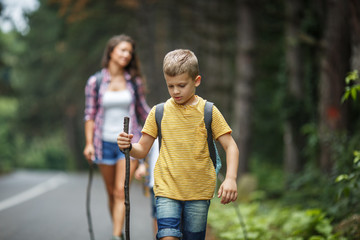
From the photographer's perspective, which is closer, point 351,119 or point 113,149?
point 113,149

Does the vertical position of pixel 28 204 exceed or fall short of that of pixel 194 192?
it falls short

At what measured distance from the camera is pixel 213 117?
3.58 meters

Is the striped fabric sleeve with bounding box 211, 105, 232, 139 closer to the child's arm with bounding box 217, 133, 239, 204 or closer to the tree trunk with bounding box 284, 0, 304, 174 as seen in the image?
the child's arm with bounding box 217, 133, 239, 204

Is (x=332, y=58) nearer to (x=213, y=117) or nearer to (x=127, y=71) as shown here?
(x=127, y=71)

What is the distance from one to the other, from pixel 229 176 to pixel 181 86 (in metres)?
0.68

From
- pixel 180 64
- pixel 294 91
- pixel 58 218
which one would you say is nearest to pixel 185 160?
pixel 180 64

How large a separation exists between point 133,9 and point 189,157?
1749 cm

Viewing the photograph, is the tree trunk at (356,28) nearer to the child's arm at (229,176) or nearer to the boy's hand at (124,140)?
the child's arm at (229,176)

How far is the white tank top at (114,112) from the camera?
5449mm

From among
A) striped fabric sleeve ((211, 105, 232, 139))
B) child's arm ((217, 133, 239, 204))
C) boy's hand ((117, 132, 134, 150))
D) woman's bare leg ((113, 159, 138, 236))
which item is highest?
striped fabric sleeve ((211, 105, 232, 139))

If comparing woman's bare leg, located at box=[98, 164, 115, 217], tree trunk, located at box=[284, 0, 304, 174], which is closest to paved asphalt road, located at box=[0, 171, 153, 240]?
woman's bare leg, located at box=[98, 164, 115, 217]

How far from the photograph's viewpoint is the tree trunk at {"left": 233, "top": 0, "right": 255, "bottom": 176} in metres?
13.4

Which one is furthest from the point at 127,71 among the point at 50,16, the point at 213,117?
the point at 50,16

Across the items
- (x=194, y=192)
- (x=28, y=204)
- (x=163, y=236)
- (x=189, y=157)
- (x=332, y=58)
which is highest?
(x=332, y=58)
